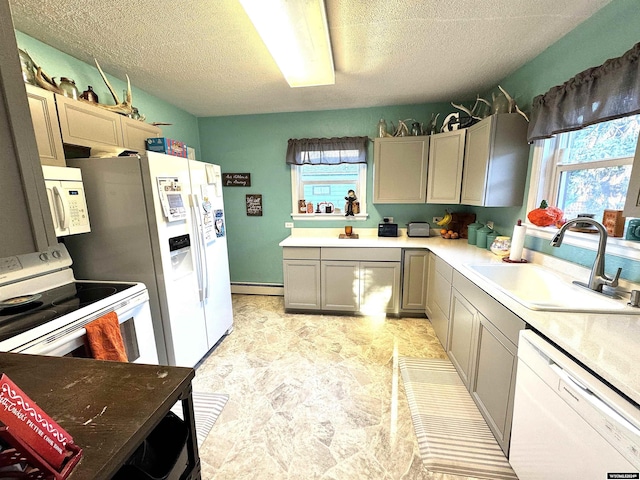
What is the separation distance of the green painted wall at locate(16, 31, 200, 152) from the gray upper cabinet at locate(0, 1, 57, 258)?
1790 mm

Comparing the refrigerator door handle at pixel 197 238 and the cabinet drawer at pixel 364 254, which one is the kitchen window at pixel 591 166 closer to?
the cabinet drawer at pixel 364 254

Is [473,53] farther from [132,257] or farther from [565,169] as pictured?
[132,257]

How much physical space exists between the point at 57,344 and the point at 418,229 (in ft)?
10.5

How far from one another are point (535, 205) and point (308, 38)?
2095 mm

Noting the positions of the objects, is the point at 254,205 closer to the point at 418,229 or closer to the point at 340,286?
the point at 340,286

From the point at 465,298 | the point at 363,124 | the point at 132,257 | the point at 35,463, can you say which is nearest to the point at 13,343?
the point at 132,257

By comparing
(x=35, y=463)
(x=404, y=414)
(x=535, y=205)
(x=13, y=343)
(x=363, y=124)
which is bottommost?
(x=404, y=414)

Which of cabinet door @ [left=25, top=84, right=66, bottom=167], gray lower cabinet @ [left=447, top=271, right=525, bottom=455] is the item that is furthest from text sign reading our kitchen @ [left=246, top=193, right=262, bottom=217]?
gray lower cabinet @ [left=447, top=271, right=525, bottom=455]

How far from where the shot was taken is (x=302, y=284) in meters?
3.12

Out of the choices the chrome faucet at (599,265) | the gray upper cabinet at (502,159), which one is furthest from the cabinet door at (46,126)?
the gray upper cabinet at (502,159)

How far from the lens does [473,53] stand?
79.6 inches

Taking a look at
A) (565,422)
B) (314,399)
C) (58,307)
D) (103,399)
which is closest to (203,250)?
(58,307)

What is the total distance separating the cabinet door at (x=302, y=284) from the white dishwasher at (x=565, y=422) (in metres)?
2.08

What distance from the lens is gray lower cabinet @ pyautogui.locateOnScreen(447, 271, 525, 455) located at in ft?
4.47
